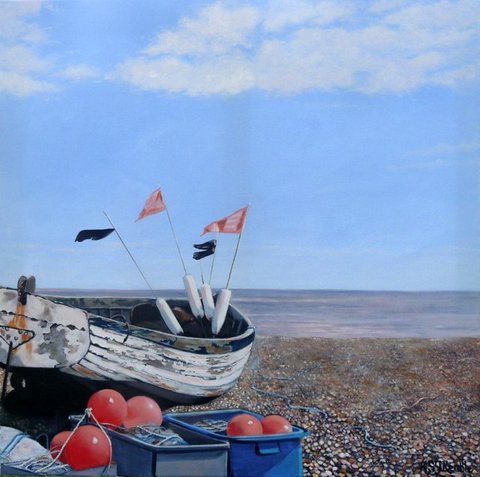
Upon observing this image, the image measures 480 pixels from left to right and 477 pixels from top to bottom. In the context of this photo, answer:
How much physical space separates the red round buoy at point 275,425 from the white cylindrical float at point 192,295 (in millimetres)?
813

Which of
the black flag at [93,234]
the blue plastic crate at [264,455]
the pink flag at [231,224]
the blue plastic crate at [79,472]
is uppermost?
the pink flag at [231,224]

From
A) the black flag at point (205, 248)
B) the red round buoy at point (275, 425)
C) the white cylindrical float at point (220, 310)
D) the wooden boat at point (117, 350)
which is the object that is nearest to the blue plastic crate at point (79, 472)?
the wooden boat at point (117, 350)

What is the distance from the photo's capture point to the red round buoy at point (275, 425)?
4199 mm

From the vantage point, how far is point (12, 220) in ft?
15.6

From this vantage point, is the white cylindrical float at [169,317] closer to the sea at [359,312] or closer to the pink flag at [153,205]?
the sea at [359,312]

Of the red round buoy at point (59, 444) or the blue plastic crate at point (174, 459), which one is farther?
the red round buoy at point (59, 444)

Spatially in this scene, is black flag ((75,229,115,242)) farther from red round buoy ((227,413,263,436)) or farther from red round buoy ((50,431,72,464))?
red round buoy ((227,413,263,436))

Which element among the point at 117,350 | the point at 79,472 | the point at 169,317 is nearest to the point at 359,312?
the point at 169,317

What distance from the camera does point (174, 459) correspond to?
13.2 feet

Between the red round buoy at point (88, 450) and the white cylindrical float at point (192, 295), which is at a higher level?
the white cylindrical float at point (192, 295)

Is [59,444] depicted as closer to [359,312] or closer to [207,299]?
[207,299]

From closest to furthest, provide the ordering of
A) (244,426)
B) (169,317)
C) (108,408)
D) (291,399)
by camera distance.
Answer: (244,426)
(108,408)
(291,399)
(169,317)

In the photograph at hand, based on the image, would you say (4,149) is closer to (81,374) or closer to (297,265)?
(81,374)

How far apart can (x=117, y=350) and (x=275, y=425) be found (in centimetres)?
105
